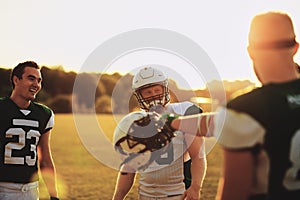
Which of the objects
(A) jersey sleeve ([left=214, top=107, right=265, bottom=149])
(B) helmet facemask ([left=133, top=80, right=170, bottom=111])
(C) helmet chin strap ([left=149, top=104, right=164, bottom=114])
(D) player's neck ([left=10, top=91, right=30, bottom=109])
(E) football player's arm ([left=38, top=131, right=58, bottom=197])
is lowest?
(E) football player's arm ([left=38, top=131, right=58, bottom=197])

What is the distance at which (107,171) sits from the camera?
60.9 feet

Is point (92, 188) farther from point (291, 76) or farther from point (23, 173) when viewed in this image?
point (291, 76)

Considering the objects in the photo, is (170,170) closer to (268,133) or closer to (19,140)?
(19,140)

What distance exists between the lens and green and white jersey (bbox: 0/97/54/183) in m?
5.45

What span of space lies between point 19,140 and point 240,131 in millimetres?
3551

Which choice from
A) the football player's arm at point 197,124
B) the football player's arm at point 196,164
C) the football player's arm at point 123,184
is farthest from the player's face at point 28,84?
the football player's arm at point 197,124

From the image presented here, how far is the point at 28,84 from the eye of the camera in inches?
222

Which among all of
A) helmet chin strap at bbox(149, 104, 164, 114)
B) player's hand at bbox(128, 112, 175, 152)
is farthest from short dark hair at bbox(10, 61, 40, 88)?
player's hand at bbox(128, 112, 175, 152)

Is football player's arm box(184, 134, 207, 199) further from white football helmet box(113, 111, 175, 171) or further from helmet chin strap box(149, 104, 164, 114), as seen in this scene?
white football helmet box(113, 111, 175, 171)

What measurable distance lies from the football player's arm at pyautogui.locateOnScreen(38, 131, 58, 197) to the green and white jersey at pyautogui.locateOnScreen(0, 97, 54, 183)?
4.1 inches

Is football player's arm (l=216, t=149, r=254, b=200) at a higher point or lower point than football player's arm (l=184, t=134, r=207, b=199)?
higher

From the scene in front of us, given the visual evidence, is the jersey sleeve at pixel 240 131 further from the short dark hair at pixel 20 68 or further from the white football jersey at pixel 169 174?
the short dark hair at pixel 20 68

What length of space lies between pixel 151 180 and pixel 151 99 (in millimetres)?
691

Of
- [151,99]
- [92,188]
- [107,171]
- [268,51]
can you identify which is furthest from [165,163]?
[107,171]
